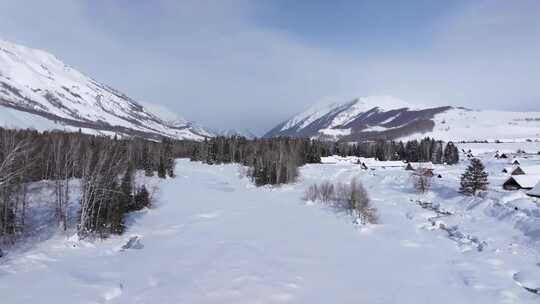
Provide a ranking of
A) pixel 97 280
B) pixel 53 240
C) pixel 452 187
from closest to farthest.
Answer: pixel 97 280, pixel 53 240, pixel 452 187

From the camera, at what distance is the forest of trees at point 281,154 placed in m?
100

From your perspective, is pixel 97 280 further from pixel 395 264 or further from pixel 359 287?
pixel 395 264

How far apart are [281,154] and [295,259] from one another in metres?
73.7

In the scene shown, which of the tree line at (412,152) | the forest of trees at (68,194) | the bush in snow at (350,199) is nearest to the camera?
the forest of trees at (68,194)

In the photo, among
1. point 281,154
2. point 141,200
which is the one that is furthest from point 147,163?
point 141,200

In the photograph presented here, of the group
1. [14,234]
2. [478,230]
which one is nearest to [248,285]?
[14,234]

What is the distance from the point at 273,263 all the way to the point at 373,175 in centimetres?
8323

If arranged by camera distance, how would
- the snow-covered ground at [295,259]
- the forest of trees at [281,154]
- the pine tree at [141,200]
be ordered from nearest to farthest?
1. the snow-covered ground at [295,259]
2. the pine tree at [141,200]
3. the forest of trees at [281,154]

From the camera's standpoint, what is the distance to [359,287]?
27.1 metres

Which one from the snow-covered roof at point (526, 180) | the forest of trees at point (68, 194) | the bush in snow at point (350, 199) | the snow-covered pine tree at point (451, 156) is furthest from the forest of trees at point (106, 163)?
the snow-covered roof at point (526, 180)

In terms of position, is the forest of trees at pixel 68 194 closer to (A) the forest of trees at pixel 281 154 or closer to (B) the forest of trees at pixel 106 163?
(B) the forest of trees at pixel 106 163

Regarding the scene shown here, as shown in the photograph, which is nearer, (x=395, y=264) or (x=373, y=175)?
(x=395, y=264)

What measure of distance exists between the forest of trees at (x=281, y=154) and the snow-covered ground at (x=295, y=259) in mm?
38004

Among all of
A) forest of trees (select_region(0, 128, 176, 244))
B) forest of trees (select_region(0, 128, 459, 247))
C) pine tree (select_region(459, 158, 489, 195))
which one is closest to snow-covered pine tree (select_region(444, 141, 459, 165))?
forest of trees (select_region(0, 128, 459, 247))
